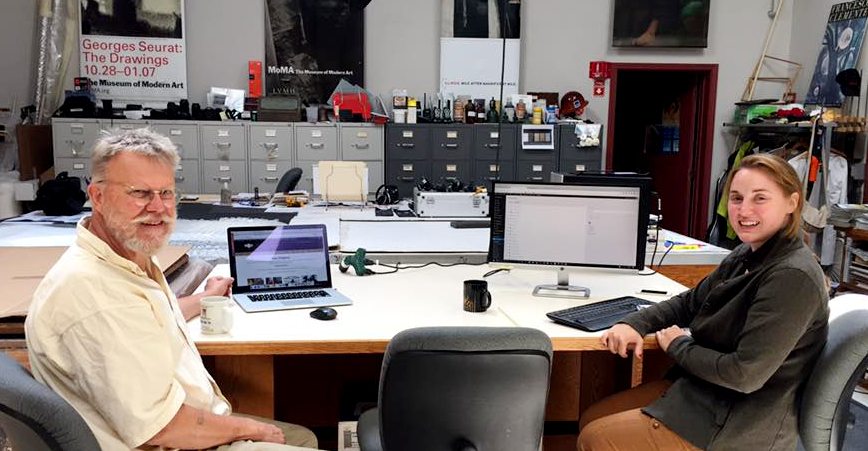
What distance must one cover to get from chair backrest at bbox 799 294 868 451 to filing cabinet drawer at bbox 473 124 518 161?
14.7 ft

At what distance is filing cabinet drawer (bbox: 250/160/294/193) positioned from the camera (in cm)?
602

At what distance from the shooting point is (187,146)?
5891 mm

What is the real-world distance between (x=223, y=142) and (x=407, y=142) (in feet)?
5.24

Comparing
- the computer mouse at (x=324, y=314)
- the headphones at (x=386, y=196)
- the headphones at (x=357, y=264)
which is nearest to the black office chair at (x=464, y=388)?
the computer mouse at (x=324, y=314)

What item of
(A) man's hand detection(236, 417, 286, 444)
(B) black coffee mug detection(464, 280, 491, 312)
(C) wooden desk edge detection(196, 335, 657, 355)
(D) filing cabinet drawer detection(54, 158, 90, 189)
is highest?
(D) filing cabinet drawer detection(54, 158, 90, 189)

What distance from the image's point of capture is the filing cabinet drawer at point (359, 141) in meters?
6.04

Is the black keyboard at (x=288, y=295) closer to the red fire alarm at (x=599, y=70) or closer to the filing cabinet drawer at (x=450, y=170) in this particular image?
the filing cabinet drawer at (x=450, y=170)

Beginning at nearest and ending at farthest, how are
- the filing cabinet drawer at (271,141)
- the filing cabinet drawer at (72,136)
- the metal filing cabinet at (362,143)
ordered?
the filing cabinet drawer at (72,136)
the filing cabinet drawer at (271,141)
the metal filing cabinet at (362,143)

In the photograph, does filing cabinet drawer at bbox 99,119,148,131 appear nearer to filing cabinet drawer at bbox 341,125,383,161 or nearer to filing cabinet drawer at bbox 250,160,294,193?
filing cabinet drawer at bbox 250,160,294,193

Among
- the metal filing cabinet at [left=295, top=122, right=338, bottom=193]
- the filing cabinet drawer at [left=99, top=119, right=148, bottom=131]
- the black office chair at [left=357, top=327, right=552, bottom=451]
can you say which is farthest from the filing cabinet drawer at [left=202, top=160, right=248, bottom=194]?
the black office chair at [left=357, top=327, right=552, bottom=451]

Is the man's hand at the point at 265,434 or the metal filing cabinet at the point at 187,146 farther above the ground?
the metal filing cabinet at the point at 187,146

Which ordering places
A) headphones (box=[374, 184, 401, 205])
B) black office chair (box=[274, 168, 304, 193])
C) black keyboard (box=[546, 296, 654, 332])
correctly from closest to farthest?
1. black keyboard (box=[546, 296, 654, 332])
2. headphones (box=[374, 184, 401, 205])
3. black office chair (box=[274, 168, 304, 193])

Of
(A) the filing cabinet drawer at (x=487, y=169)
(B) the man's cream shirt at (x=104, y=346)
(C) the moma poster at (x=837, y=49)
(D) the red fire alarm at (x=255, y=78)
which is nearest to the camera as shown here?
(B) the man's cream shirt at (x=104, y=346)

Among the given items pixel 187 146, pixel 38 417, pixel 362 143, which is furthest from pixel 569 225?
pixel 187 146
